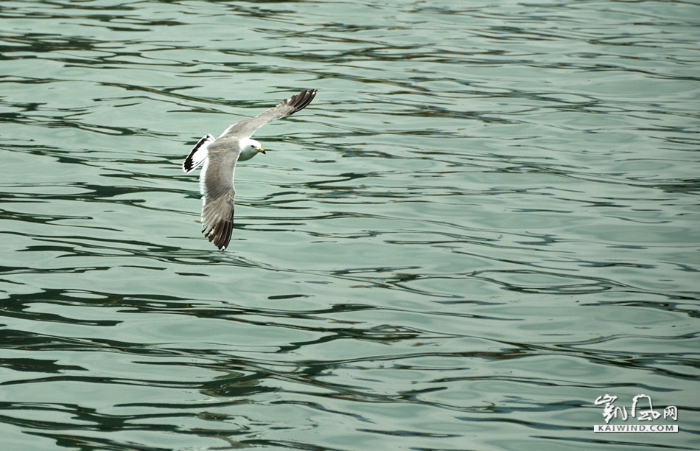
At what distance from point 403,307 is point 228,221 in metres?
1.53

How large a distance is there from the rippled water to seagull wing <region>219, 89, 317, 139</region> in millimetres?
895

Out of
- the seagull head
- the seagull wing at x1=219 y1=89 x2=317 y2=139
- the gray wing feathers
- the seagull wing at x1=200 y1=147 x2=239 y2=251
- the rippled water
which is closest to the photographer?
the rippled water

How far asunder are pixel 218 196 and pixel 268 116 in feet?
6.93

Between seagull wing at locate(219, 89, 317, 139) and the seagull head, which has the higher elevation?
seagull wing at locate(219, 89, 317, 139)

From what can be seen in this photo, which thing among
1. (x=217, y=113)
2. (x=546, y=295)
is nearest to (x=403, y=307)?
(x=546, y=295)

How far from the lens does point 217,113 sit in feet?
45.0

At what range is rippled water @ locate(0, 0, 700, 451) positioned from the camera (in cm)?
688

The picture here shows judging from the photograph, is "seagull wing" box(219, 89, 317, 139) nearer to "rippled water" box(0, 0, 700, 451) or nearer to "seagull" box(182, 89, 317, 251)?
"seagull" box(182, 89, 317, 251)

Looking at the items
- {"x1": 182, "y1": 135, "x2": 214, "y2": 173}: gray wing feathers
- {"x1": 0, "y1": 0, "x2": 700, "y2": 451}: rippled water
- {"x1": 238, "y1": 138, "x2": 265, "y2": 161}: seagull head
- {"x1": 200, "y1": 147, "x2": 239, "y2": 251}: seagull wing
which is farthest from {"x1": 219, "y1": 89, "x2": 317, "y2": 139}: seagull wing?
{"x1": 0, "y1": 0, "x2": 700, "y2": 451}: rippled water

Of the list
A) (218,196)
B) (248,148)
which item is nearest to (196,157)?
(248,148)

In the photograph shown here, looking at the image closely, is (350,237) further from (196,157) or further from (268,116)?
(196,157)

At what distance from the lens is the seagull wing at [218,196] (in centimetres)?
832

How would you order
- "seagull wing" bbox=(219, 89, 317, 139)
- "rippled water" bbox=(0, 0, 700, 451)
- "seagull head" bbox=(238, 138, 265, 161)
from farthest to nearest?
"seagull wing" bbox=(219, 89, 317, 139) → "seagull head" bbox=(238, 138, 265, 161) → "rippled water" bbox=(0, 0, 700, 451)

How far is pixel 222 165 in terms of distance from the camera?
913 centimetres
